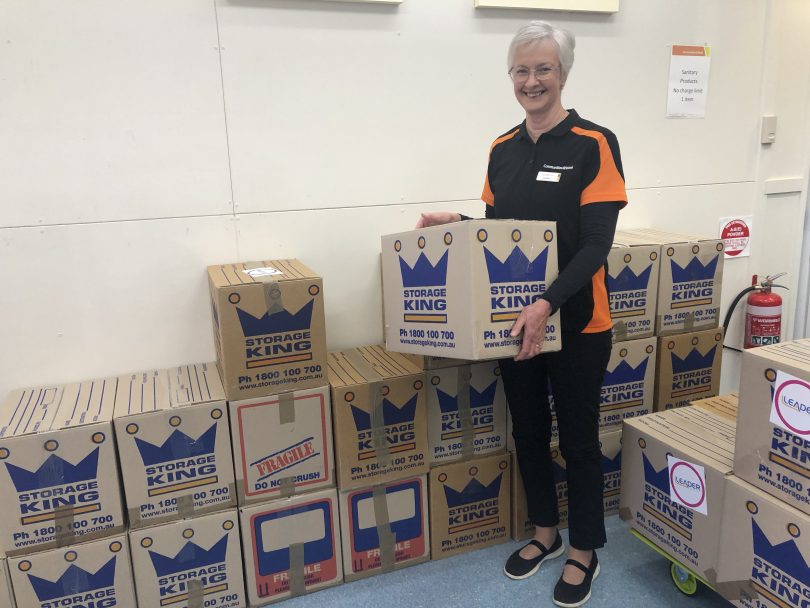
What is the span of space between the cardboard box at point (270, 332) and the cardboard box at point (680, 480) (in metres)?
1.03

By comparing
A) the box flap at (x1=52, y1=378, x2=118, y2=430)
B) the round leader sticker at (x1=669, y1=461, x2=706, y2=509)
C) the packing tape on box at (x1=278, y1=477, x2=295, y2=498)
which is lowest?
the packing tape on box at (x1=278, y1=477, x2=295, y2=498)

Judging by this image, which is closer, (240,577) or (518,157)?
(518,157)

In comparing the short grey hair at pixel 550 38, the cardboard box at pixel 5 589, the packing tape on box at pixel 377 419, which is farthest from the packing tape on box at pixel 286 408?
the short grey hair at pixel 550 38

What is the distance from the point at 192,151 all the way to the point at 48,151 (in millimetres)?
412

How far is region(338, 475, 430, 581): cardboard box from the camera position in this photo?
1.97 meters

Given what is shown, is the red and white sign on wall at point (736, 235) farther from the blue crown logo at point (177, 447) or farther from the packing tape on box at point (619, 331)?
the blue crown logo at point (177, 447)

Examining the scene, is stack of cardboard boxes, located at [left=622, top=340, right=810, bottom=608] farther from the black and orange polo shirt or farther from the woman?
the black and orange polo shirt

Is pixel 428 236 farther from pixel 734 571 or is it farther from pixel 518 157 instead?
pixel 734 571

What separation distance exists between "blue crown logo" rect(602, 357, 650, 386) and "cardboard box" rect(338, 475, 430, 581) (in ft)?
2.58

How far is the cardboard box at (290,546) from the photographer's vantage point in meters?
1.86

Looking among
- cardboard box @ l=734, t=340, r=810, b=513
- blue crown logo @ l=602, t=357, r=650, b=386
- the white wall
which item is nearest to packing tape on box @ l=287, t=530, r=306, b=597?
the white wall

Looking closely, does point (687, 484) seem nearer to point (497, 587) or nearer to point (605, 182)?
point (497, 587)

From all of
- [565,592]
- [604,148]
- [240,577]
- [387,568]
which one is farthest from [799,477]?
[240,577]

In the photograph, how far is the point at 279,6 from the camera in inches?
77.7
